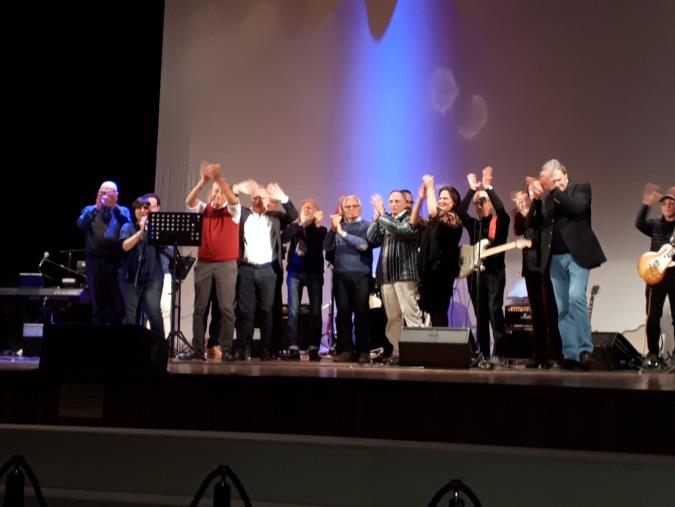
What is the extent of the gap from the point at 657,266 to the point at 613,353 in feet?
2.93

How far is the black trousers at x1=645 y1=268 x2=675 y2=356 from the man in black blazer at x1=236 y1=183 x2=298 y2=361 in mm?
3445

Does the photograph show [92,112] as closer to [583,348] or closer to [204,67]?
[204,67]

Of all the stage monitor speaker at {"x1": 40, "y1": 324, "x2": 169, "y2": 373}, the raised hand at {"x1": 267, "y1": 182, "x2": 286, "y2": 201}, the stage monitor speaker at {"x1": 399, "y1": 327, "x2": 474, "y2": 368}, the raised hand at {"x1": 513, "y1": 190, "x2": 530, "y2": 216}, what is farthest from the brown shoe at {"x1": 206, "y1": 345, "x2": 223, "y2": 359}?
the stage monitor speaker at {"x1": 40, "y1": 324, "x2": 169, "y2": 373}

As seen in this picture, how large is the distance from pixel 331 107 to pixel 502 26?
2.33 m

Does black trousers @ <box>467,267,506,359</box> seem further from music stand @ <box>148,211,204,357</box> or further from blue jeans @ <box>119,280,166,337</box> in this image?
blue jeans @ <box>119,280,166,337</box>

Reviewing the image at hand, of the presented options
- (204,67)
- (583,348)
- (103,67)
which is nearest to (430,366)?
(583,348)

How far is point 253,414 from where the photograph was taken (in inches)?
148

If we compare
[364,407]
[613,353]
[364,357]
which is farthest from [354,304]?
[364,407]

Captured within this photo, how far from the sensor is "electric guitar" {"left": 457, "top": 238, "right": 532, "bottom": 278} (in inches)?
288

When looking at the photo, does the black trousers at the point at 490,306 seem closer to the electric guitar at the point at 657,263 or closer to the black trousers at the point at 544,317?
the black trousers at the point at 544,317

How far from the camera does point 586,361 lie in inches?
231

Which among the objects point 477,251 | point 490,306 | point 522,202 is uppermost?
point 522,202

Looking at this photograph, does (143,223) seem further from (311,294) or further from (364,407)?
(364,407)

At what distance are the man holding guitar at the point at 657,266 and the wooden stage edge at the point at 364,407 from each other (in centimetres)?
367
